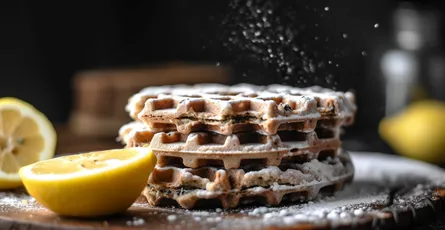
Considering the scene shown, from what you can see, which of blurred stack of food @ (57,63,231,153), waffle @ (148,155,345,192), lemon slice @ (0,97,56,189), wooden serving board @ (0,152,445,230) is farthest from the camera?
blurred stack of food @ (57,63,231,153)

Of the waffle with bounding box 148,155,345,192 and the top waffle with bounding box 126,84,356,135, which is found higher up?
the top waffle with bounding box 126,84,356,135

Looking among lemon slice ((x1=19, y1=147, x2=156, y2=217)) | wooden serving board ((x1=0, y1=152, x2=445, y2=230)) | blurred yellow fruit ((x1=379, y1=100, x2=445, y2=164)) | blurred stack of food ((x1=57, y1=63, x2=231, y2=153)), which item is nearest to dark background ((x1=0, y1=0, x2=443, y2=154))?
blurred stack of food ((x1=57, y1=63, x2=231, y2=153))

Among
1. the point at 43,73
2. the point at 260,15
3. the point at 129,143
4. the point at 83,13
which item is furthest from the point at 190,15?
the point at 129,143

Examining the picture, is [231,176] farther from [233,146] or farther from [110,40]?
[110,40]

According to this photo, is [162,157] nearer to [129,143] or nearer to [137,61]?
[129,143]

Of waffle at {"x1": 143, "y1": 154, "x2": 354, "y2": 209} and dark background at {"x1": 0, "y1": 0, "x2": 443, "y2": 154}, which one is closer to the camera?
waffle at {"x1": 143, "y1": 154, "x2": 354, "y2": 209}

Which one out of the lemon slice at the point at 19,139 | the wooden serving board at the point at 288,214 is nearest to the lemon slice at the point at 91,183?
the wooden serving board at the point at 288,214

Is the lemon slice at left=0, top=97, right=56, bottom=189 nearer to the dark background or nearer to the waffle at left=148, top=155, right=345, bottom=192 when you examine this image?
the waffle at left=148, top=155, right=345, bottom=192

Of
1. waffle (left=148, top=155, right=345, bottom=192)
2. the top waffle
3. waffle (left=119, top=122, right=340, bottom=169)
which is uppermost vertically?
the top waffle
